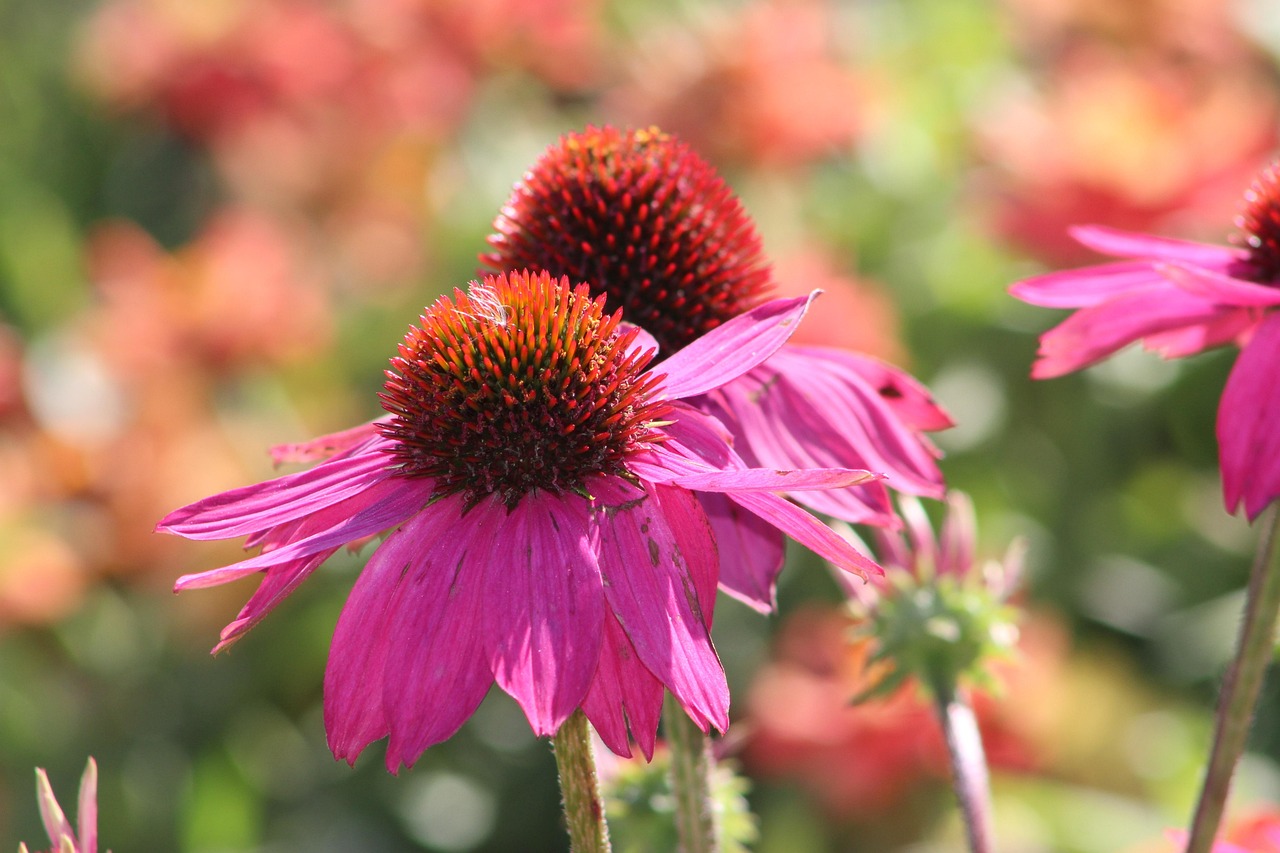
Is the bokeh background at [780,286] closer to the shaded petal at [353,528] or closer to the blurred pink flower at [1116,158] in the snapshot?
the blurred pink flower at [1116,158]

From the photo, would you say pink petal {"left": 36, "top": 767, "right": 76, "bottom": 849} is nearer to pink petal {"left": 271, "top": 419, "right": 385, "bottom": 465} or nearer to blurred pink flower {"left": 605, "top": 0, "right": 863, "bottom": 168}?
pink petal {"left": 271, "top": 419, "right": 385, "bottom": 465}

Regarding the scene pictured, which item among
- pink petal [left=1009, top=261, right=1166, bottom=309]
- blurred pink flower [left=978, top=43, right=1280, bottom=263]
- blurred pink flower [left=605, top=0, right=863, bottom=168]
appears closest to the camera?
pink petal [left=1009, top=261, right=1166, bottom=309]

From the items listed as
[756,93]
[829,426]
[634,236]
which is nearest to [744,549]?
[829,426]

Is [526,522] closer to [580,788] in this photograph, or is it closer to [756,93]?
[580,788]

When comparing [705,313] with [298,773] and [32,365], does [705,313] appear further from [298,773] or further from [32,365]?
[32,365]

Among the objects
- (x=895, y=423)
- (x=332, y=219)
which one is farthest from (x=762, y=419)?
(x=332, y=219)

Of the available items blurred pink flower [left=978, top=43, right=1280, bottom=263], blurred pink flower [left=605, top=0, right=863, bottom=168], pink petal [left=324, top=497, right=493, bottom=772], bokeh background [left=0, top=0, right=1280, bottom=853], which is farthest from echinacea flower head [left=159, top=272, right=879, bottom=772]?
blurred pink flower [left=605, top=0, right=863, bottom=168]
